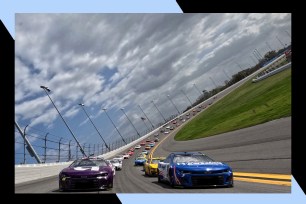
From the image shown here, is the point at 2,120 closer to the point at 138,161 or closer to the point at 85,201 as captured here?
the point at 85,201

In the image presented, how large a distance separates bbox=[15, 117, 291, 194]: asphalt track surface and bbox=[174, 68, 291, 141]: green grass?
1.25 metres

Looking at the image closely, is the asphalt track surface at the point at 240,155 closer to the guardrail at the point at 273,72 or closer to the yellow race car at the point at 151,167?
the yellow race car at the point at 151,167

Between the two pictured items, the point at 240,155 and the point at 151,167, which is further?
the point at 240,155

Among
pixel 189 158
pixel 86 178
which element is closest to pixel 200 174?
pixel 189 158

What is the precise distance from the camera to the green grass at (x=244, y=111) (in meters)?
32.8

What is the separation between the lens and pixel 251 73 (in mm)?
52562

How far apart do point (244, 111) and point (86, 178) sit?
24.4m

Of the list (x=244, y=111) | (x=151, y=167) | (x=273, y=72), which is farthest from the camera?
(x=273, y=72)

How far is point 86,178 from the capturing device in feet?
44.2

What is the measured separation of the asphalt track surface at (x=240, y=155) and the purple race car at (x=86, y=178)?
1.63 feet

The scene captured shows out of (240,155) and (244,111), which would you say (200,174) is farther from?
(244,111)

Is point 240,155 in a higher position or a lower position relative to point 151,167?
lower
